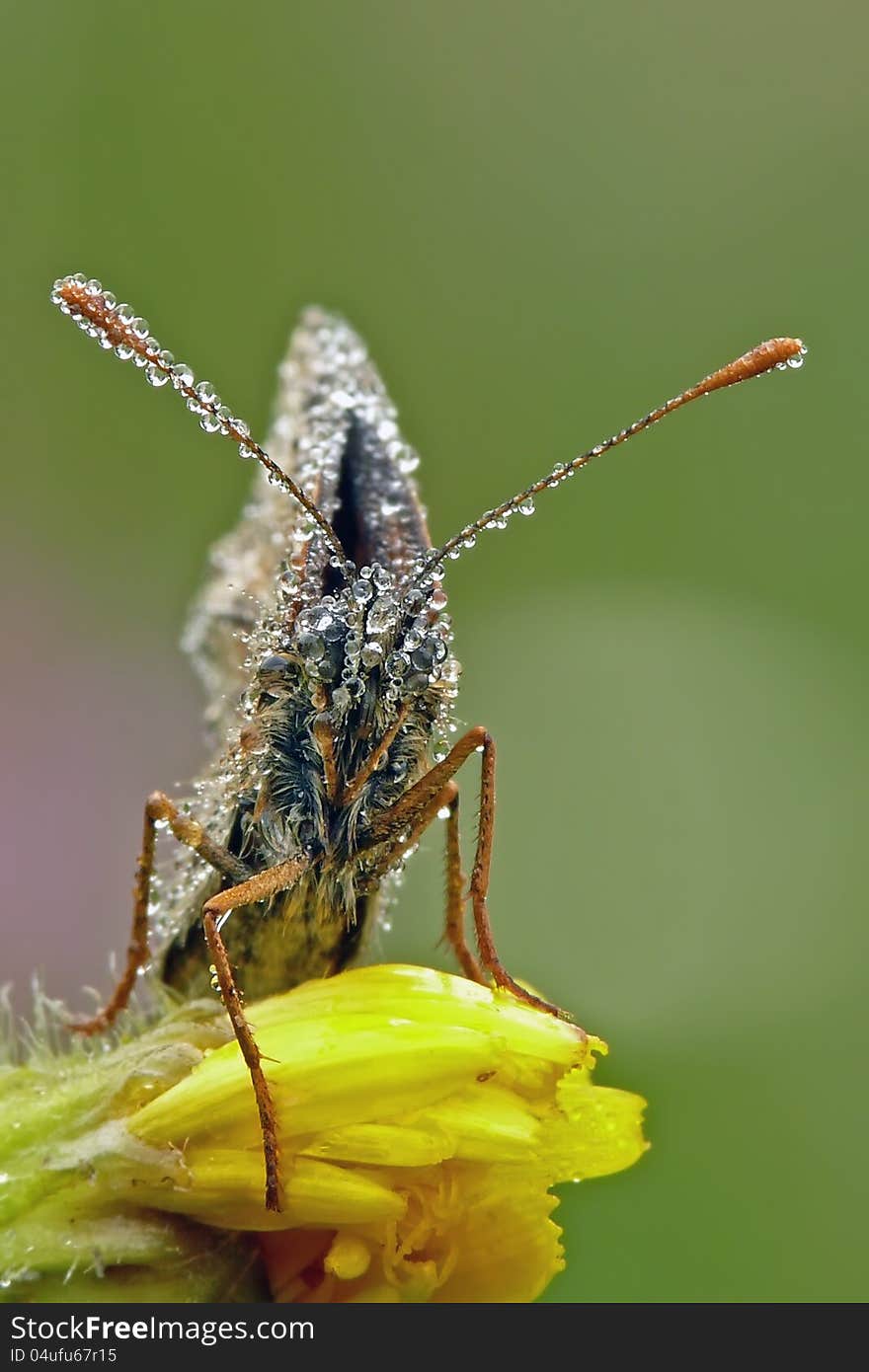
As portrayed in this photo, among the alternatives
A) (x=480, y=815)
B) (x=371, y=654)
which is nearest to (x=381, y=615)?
(x=371, y=654)

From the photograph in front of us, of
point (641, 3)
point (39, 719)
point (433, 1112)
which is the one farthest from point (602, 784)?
point (641, 3)

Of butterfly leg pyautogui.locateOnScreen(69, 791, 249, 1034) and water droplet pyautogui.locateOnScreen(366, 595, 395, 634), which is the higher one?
water droplet pyautogui.locateOnScreen(366, 595, 395, 634)

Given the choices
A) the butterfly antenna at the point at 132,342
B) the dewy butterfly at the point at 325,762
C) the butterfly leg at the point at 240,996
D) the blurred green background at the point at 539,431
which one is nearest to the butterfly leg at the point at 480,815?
the dewy butterfly at the point at 325,762

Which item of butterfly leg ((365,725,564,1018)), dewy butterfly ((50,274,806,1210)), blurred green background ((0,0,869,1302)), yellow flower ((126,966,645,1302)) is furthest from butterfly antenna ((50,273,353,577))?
blurred green background ((0,0,869,1302))

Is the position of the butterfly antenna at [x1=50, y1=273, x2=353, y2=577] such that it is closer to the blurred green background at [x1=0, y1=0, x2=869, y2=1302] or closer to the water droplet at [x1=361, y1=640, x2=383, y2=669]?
the water droplet at [x1=361, y1=640, x2=383, y2=669]

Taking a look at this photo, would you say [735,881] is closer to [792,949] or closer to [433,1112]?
[792,949]

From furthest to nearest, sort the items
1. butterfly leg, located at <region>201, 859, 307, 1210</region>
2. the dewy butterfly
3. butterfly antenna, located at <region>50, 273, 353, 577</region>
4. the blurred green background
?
the blurred green background, the dewy butterfly, butterfly antenna, located at <region>50, 273, 353, 577</region>, butterfly leg, located at <region>201, 859, 307, 1210</region>

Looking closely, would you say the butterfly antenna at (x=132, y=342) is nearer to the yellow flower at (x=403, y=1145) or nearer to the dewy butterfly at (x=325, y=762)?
the dewy butterfly at (x=325, y=762)
